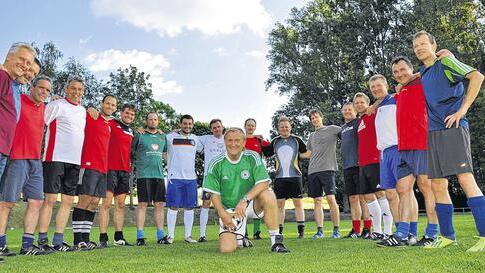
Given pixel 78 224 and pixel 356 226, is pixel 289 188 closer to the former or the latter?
pixel 356 226

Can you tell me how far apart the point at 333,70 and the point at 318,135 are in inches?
997

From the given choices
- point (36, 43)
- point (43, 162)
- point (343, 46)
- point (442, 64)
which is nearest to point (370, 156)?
point (442, 64)

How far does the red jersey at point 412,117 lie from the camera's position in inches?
243

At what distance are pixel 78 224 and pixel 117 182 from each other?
1.20m

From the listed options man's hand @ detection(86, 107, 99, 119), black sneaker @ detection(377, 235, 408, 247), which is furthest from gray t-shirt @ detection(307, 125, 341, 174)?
man's hand @ detection(86, 107, 99, 119)

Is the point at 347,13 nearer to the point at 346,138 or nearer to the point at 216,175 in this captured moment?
the point at 346,138

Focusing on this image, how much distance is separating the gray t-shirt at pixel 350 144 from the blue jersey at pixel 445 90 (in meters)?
3.29

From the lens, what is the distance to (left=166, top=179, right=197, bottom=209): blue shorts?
9.14 m

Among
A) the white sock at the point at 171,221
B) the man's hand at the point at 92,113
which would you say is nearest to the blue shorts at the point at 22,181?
the man's hand at the point at 92,113

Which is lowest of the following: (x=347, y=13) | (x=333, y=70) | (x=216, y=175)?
(x=216, y=175)

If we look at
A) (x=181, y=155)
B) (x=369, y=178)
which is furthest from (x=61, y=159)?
(x=369, y=178)

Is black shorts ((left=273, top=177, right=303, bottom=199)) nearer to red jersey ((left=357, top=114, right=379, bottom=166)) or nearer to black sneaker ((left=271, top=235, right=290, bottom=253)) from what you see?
red jersey ((left=357, top=114, right=379, bottom=166))

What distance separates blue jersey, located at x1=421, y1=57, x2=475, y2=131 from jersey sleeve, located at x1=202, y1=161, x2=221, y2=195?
2798 mm

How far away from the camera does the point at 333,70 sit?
34094 millimetres
